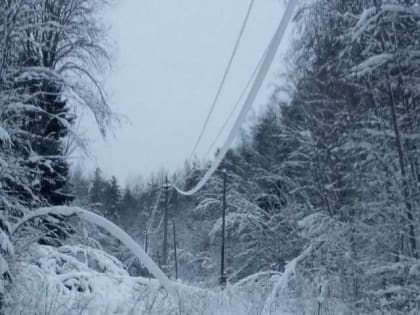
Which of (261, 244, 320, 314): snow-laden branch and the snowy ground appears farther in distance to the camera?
(261, 244, 320, 314): snow-laden branch

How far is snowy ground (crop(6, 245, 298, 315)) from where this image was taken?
5516mm

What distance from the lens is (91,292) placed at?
7.66 m

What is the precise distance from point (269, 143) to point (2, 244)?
22.5 meters

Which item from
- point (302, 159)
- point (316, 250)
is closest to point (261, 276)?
point (316, 250)

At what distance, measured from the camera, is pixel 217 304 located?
28.5 feet

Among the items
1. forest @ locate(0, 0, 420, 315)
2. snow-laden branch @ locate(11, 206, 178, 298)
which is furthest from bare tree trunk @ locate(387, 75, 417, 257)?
snow-laden branch @ locate(11, 206, 178, 298)

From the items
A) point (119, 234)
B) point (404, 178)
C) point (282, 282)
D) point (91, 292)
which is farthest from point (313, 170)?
point (119, 234)

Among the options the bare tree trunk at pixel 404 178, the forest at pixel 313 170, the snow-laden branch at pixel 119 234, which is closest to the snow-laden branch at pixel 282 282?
the forest at pixel 313 170

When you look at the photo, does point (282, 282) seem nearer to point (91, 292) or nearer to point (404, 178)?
point (404, 178)

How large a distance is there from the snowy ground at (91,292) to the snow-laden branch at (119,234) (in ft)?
1.24

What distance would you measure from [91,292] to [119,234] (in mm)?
2977

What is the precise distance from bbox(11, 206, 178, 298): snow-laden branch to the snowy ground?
379mm

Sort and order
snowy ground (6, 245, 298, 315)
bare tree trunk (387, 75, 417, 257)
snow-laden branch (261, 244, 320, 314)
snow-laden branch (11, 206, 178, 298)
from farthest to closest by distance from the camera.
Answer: snow-laden branch (261, 244, 320, 314)
bare tree trunk (387, 75, 417, 257)
snowy ground (6, 245, 298, 315)
snow-laden branch (11, 206, 178, 298)

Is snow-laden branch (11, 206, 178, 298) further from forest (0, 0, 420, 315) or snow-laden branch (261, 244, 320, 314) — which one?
snow-laden branch (261, 244, 320, 314)
